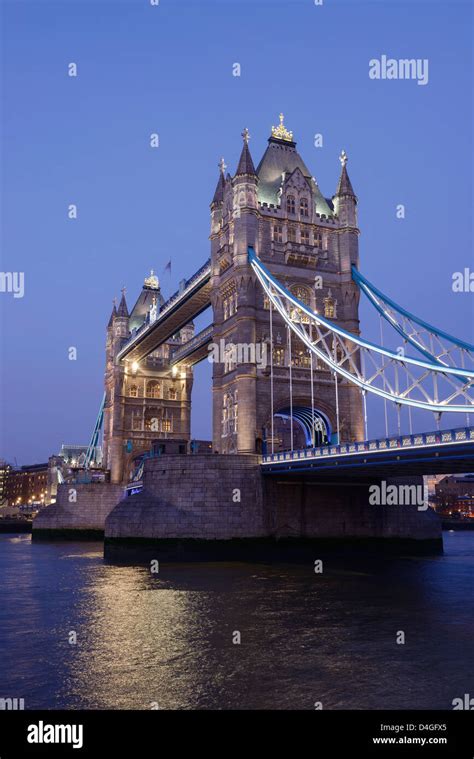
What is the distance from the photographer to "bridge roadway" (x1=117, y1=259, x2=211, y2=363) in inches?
2189

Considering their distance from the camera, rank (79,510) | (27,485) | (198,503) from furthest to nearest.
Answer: (27,485)
(79,510)
(198,503)

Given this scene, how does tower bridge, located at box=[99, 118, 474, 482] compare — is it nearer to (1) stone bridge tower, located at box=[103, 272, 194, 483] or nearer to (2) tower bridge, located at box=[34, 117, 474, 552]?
(2) tower bridge, located at box=[34, 117, 474, 552]

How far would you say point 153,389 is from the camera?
266ft

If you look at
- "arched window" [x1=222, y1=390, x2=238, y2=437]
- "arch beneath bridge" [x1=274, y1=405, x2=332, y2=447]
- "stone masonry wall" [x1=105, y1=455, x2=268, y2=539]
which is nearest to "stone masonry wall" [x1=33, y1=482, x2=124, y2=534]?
"arched window" [x1=222, y1=390, x2=238, y2=437]

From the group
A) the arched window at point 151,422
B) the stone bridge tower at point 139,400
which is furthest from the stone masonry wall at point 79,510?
the arched window at point 151,422

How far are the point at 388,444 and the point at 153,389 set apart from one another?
2121 inches

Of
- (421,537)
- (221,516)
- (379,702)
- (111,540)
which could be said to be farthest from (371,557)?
(379,702)

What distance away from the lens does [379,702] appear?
478 inches

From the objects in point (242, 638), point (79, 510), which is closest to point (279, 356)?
point (242, 638)

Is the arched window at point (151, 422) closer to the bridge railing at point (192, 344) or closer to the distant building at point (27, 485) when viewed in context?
the bridge railing at point (192, 344)

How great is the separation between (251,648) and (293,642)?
1.25 meters

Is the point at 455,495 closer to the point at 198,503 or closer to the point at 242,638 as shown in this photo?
the point at 198,503

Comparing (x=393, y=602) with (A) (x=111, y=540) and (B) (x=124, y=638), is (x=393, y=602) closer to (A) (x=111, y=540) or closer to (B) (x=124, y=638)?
(B) (x=124, y=638)

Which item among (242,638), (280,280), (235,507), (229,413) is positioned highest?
(280,280)
